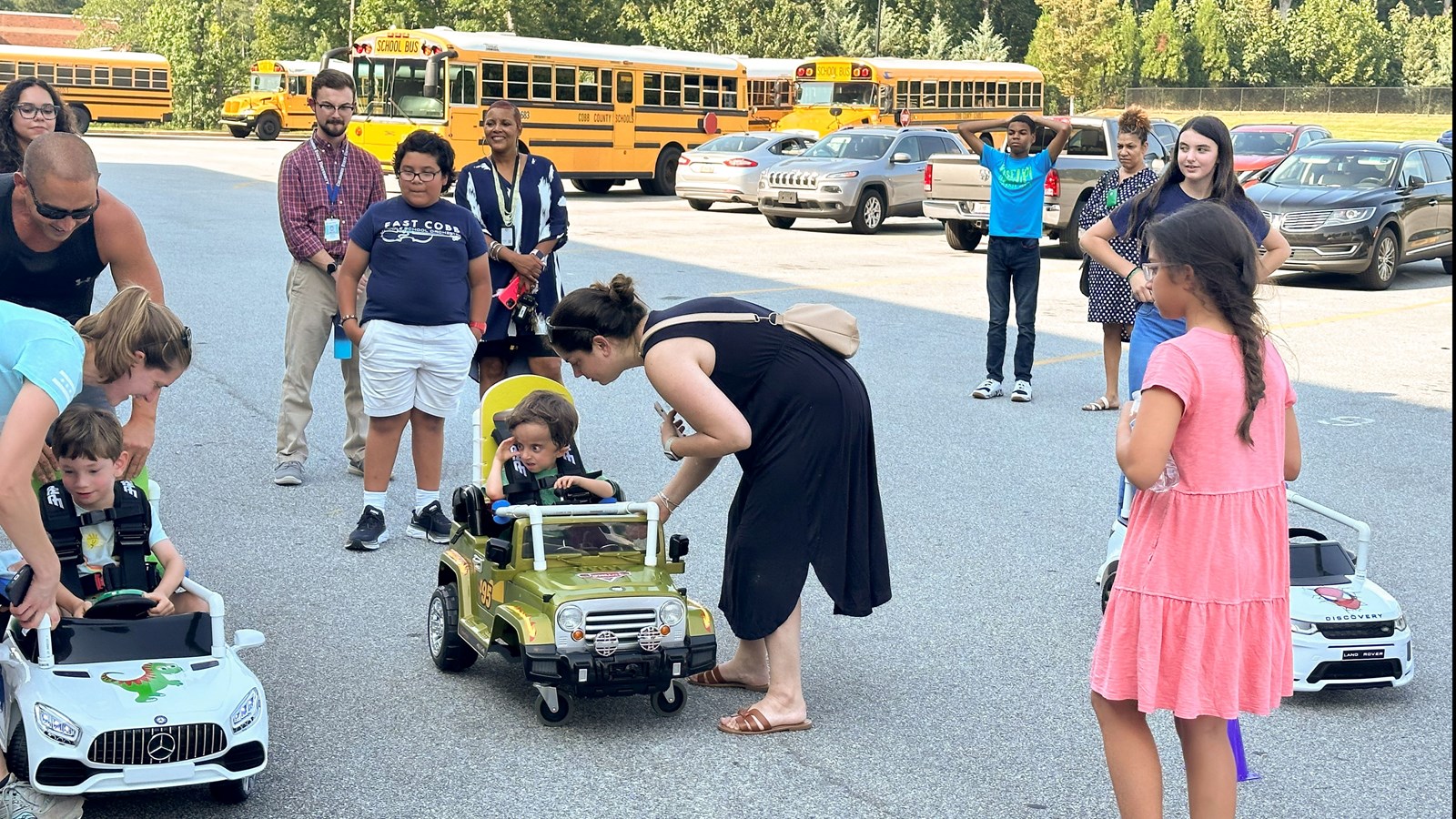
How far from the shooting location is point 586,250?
19.4m

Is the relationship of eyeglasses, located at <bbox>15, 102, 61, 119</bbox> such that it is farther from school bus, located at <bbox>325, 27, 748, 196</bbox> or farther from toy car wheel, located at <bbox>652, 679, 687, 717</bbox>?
school bus, located at <bbox>325, 27, 748, 196</bbox>

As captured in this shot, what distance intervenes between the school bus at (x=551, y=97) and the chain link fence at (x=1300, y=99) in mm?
41708

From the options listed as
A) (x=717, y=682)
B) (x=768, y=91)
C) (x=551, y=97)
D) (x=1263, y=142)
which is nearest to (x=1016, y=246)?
(x=717, y=682)

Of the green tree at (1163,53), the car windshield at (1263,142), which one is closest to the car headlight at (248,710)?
the car windshield at (1263,142)

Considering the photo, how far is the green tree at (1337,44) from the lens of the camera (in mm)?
72312

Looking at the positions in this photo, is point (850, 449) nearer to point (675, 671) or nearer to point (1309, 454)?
point (675, 671)

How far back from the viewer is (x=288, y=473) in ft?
26.4

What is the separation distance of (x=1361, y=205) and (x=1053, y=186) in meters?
4.17

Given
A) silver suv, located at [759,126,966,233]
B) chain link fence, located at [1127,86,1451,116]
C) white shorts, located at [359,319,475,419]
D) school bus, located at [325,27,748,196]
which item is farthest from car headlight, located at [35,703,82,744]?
chain link fence, located at [1127,86,1451,116]

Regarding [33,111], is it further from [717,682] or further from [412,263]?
[717,682]

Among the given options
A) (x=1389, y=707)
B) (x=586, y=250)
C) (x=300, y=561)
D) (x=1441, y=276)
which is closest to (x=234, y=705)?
(x=300, y=561)

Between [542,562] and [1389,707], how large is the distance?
298cm

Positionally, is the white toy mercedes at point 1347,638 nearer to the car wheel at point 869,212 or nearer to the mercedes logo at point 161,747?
the mercedes logo at point 161,747

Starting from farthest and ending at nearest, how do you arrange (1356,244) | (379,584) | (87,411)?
(1356,244)
(379,584)
(87,411)
